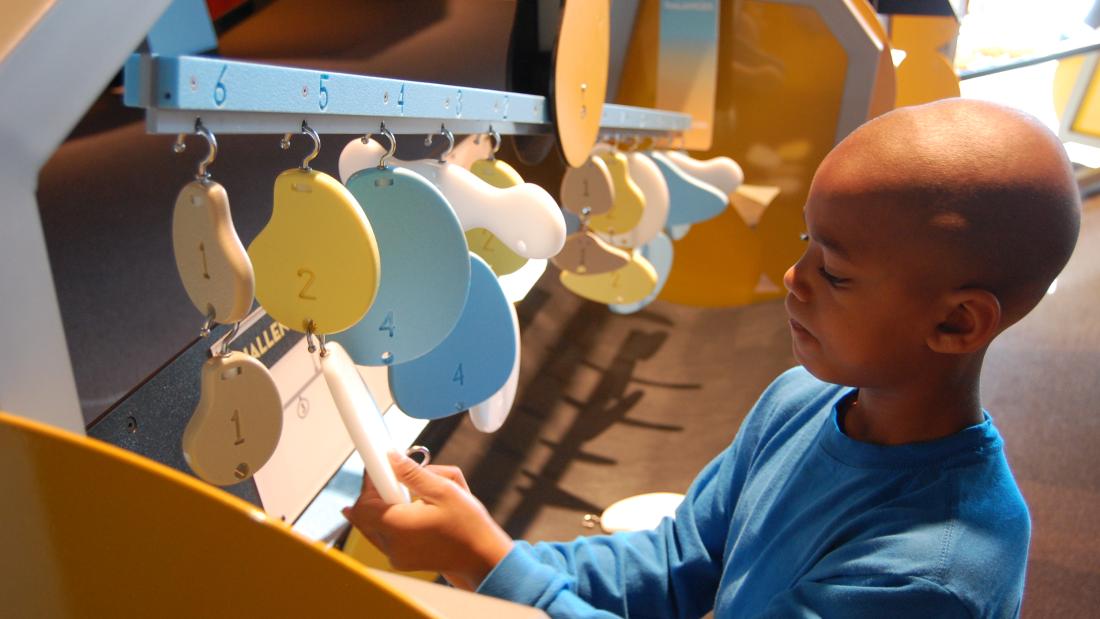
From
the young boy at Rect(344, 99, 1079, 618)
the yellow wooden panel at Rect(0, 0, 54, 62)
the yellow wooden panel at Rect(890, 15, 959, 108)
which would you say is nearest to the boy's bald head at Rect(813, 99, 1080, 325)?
the young boy at Rect(344, 99, 1079, 618)

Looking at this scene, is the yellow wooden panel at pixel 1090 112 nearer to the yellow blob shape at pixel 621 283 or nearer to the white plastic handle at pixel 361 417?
the yellow blob shape at pixel 621 283

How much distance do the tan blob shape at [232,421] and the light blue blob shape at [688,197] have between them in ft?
3.45

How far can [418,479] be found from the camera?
59 cm

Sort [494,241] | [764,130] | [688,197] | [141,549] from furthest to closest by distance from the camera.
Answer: [764,130] < [688,197] < [494,241] < [141,549]

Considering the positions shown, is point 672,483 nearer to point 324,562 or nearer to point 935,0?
point 324,562

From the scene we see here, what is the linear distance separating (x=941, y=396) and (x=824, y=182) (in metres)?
0.16

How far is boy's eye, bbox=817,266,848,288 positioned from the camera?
60cm

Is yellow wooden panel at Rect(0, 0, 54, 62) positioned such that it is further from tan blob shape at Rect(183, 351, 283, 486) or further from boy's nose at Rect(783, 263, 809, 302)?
boy's nose at Rect(783, 263, 809, 302)

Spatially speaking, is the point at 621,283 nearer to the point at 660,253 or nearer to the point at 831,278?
the point at 660,253

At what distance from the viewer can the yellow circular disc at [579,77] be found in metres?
0.98

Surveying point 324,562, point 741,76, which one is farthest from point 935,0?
point 324,562

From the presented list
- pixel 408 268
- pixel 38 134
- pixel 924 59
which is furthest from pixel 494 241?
pixel 924 59

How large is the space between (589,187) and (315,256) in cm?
65

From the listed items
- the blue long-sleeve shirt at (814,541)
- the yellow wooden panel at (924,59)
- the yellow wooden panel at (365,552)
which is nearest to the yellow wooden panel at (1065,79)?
the yellow wooden panel at (924,59)
